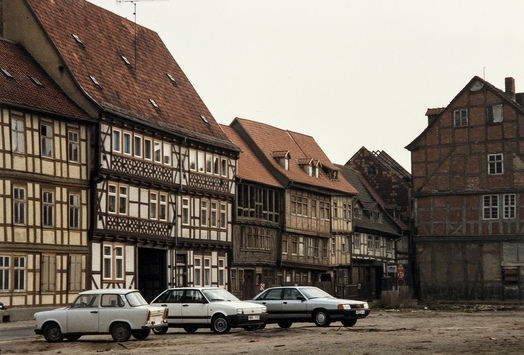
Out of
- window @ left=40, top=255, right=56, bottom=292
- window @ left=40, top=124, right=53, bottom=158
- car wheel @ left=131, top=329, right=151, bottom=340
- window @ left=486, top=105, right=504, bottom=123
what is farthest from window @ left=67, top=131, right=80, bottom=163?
window @ left=486, top=105, right=504, bottom=123

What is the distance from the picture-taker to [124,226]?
42.9 m

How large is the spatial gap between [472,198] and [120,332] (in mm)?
38388

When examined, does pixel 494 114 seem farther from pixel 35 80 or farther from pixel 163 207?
pixel 35 80

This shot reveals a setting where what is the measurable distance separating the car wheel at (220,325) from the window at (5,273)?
465 inches

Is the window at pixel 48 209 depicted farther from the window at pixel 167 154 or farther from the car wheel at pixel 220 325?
the car wheel at pixel 220 325

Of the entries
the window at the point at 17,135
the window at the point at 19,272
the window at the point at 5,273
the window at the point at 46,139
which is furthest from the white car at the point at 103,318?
the window at the point at 46,139

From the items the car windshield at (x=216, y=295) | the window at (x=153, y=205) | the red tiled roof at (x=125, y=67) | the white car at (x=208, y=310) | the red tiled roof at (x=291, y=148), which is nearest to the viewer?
the white car at (x=208, y=310)

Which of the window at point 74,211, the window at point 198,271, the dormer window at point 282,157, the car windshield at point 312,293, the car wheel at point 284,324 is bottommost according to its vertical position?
the car wheel at point 284,324

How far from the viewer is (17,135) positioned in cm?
3731

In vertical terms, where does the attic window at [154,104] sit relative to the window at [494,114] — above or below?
below

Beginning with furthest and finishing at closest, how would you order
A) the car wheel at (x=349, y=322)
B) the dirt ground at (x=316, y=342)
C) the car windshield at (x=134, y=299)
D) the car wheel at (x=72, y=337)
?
the car wheel at (x=349, y=322), the car wheel at (x=72, y=337), the car windshield at (x=134, y=299), the dirt ground at (x=316, y=342)

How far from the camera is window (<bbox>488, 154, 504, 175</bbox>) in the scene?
5841 cm

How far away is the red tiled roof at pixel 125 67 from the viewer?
4325 cm

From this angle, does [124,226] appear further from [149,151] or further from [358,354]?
[358,354]
